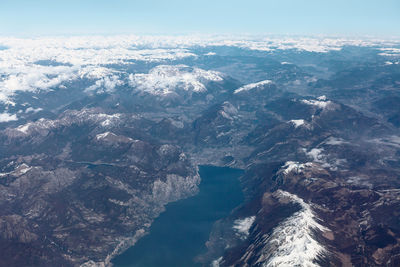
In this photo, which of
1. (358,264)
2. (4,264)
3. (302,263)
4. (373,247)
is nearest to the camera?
(302,263)

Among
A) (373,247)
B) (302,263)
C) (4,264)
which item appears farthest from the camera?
(4,264)

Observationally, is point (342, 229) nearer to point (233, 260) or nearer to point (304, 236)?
point (304, 236)

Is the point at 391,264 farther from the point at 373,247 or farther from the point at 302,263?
the point at 302,263

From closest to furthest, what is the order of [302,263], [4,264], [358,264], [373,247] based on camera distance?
[302,263] → [358,264] → [373,247] → [4,264]

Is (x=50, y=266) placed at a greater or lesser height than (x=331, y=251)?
lesser

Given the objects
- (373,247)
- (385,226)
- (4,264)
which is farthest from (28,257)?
(385,226)

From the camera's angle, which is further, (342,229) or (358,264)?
(342,229)

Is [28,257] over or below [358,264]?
below

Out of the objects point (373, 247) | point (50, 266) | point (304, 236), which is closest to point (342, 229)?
point (373, 247)

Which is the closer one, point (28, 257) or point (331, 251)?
point (331, 251)
